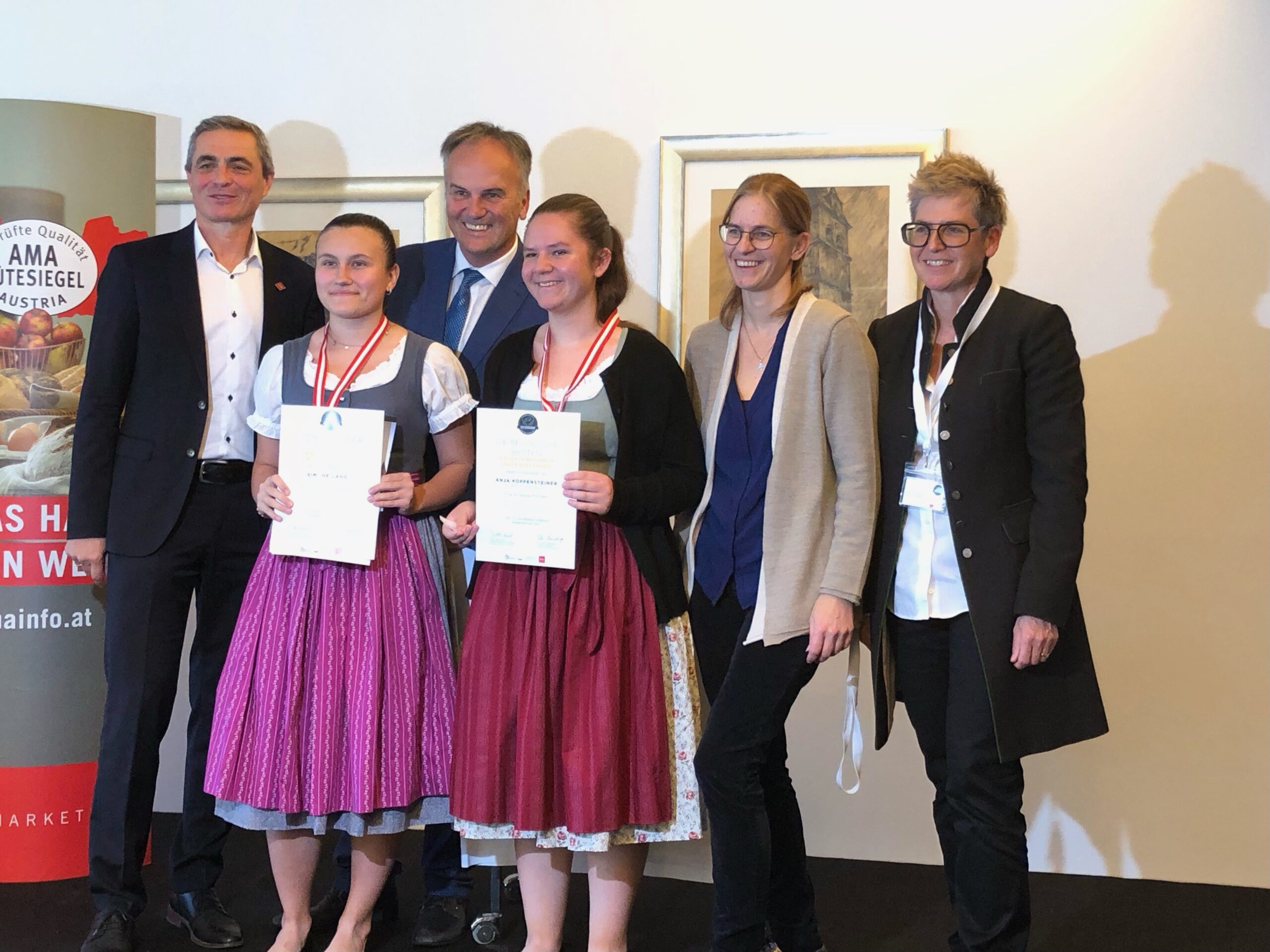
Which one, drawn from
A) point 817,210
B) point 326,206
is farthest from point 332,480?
point 817,210

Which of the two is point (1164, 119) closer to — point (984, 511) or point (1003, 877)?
point (984, 511)

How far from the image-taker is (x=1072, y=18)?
11.4 feet

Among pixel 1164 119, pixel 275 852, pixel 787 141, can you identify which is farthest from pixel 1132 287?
pixel 275 852

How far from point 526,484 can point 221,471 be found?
0.93 meters

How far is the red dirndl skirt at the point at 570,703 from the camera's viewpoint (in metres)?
2.54

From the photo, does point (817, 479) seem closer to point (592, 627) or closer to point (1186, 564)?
point (592, 627)

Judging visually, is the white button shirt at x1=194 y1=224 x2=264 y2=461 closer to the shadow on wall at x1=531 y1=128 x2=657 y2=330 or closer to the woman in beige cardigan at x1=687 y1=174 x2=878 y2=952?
the shadow on wall at x1=531 y1=128 x2=657 y2=330

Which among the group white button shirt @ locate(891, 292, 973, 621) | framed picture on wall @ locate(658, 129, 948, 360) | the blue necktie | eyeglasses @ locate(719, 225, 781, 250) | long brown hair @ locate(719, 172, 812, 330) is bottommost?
white button shirt @ locate(891, 292, 973, 621)

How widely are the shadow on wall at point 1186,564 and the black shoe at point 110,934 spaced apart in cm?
267

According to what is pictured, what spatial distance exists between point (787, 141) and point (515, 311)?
1.14 m

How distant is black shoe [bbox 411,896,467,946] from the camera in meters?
3.01

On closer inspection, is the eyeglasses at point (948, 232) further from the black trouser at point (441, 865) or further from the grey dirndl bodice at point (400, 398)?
the black trouser at point (441, 865)

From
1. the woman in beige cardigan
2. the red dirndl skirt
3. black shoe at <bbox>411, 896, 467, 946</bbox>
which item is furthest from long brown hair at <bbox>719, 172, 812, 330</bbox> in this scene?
black shoe at <bbox>411, 896, 467, 946</bbox>

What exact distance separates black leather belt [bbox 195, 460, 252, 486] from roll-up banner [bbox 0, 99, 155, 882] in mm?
671
